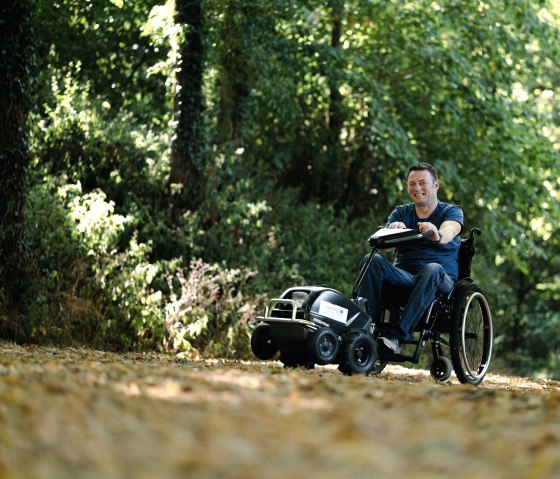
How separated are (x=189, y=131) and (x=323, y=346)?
22.5ft

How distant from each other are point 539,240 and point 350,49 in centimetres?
906

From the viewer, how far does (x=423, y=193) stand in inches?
303

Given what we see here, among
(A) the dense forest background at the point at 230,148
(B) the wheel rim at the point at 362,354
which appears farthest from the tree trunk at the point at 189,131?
(B) the wheel rim at the point at 362,354

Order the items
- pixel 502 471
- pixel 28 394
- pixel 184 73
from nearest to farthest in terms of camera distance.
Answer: pixel 502 471 → pixel 28 394 → pixel 184 73

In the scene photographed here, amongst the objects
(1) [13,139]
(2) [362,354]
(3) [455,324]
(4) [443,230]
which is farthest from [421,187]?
(1) [13,139]

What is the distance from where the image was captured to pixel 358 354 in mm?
6914

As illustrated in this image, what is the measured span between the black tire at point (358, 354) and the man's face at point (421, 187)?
4.37 feet

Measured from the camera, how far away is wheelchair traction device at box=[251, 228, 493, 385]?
6.75 meters

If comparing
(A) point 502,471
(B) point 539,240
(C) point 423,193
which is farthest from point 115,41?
(A) point 502,471

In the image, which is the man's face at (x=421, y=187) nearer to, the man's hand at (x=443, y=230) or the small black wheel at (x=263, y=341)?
the man's hand at (x=443, y=230)

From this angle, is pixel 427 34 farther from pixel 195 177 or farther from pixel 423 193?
pixel 423 193

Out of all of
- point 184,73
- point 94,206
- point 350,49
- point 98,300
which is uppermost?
point 350,49

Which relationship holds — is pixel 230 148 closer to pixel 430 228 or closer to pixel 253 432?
pixel 430 228

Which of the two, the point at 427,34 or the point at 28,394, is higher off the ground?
the point at 427,34
